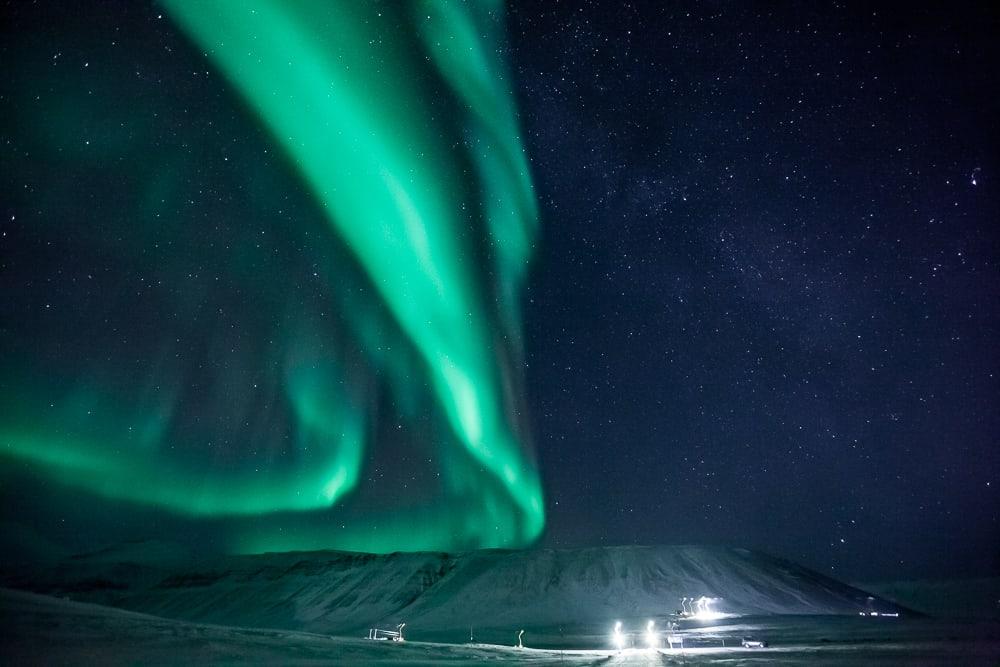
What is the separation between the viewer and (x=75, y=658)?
19.1m

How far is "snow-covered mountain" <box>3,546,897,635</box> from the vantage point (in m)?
122

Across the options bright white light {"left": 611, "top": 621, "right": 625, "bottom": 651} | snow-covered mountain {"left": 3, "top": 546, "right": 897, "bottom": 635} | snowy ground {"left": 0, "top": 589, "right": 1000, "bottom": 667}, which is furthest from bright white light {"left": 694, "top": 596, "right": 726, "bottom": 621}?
snowy ground {"left": 0, "top": 589, "right": 1000, "bottom": 667}

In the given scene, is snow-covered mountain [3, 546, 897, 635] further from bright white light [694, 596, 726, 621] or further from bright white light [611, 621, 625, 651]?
bright white light [611, 621, 625, 651]

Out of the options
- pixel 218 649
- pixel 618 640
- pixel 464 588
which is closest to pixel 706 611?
pixel 464 588

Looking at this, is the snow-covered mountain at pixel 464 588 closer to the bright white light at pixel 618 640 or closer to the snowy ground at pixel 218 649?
the bright white light at pixel 618 640

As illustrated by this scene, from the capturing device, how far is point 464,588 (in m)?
144

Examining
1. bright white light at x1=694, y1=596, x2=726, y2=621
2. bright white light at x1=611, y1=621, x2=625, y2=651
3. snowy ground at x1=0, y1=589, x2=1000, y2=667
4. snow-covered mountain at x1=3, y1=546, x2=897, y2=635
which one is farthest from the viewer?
snow-covered mountain at x1=3, y1=546, x2=897, y2=635

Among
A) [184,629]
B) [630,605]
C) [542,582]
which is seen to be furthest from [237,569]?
[184,629]

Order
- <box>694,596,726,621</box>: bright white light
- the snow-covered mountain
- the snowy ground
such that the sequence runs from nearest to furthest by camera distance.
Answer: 1. the snowy ground
2. <box>694,596,726,621</box>: bright white light
3. the snow-covered mountain

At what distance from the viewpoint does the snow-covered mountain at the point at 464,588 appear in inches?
4818

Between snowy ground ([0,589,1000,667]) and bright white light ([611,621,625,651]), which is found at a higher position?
snowy ground ([0,589,1000,667])

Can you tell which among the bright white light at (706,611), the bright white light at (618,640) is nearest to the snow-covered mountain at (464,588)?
the bright white light at (706,611)

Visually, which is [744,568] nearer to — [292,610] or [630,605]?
[630,605]

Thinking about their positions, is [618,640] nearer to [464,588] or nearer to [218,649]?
[218,649]
